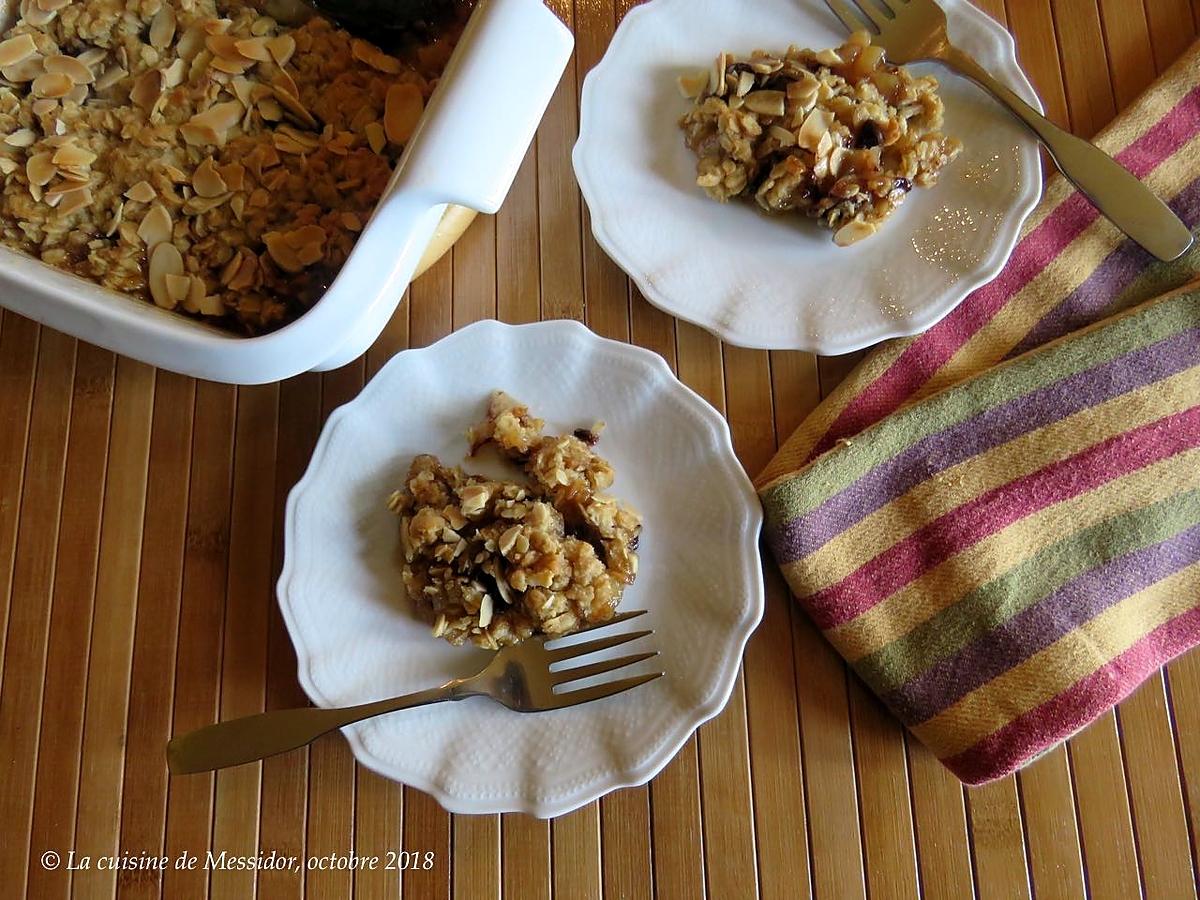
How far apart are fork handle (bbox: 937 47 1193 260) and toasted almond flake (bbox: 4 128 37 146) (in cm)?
77

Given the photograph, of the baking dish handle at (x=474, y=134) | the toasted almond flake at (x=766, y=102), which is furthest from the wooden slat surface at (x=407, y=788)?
the baking dish handle at (x=474, y=134)

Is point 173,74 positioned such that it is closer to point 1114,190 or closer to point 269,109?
point 269,109

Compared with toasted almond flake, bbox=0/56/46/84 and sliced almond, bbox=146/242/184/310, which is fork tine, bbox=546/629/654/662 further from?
toasted almond flake, bbox=0/56/46/84

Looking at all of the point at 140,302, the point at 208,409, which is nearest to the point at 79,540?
the point at 208,409

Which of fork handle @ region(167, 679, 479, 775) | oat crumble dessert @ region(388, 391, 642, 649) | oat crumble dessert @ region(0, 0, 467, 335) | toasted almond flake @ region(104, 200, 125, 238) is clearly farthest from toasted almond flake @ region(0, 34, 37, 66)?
fork handle @ region(167, 679, 479, 775)

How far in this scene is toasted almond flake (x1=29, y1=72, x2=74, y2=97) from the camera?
0.61m

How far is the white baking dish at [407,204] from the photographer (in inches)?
18.8

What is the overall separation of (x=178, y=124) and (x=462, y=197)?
274mm

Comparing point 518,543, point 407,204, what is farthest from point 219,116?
point 518,543

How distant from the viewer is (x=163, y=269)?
0.60 meters

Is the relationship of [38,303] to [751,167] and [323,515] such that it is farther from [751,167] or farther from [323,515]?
[751,167]

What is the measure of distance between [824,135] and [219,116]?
0.46m

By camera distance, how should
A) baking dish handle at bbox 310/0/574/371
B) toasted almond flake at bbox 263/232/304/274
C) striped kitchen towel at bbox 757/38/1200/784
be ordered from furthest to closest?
striped kitchen towel at bbox 757/38/1200/784, toasted almond flake at bbox 263/232/304/274, baking dish handle at bbox 310/0/574/371

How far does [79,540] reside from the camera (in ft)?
2.49
